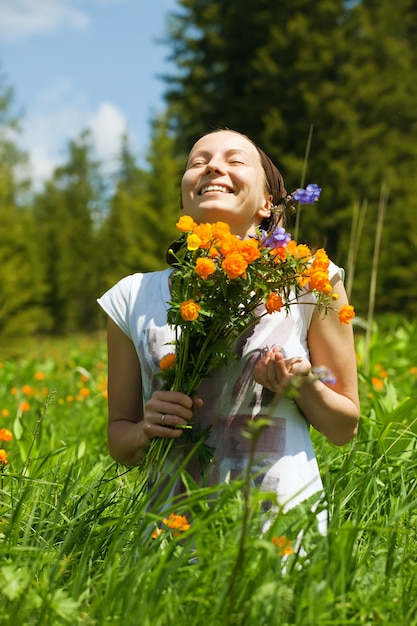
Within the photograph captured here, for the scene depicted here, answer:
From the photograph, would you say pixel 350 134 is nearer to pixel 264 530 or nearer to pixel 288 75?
pixel 288 75

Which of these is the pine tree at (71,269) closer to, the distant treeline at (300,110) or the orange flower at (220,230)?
the distant treeline at (300,110)

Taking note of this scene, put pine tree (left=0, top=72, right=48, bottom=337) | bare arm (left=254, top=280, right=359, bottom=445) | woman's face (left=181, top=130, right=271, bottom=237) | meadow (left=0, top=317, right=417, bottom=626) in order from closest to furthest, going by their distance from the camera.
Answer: meadow (left=0, top=317, right=417, bottom=626) → bare arm (left=254, top=280, right=359, bottom=445) → woman's face (left=181, top=130, right=271, bottom=237) → pine tree (left=0, top=72, right=48, bottom=337)

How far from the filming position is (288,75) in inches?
711

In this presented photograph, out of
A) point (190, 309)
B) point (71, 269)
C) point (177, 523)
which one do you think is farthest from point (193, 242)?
point (71, 269)

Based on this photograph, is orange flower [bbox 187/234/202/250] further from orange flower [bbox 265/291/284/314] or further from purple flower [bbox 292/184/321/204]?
purple flower [bbox 292/184/321/204]

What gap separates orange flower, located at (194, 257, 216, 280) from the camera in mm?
1404

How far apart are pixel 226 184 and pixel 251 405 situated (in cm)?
53

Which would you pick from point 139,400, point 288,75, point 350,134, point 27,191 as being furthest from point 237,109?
point 139,400

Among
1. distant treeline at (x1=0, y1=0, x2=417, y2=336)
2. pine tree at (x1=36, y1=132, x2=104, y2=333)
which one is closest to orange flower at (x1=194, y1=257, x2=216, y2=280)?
distant treeline at (x1=0, y1=0, x2=417, y2=336)

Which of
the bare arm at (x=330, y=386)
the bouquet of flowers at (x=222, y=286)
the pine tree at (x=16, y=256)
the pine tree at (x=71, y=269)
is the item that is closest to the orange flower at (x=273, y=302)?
the bouquet of flowers at (x=222, y=286)

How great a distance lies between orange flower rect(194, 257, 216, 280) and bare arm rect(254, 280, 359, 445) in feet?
0.81

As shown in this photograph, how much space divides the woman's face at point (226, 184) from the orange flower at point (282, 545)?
2.47 ft

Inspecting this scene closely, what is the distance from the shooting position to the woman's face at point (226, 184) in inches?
67.5

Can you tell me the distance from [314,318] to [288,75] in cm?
1744
